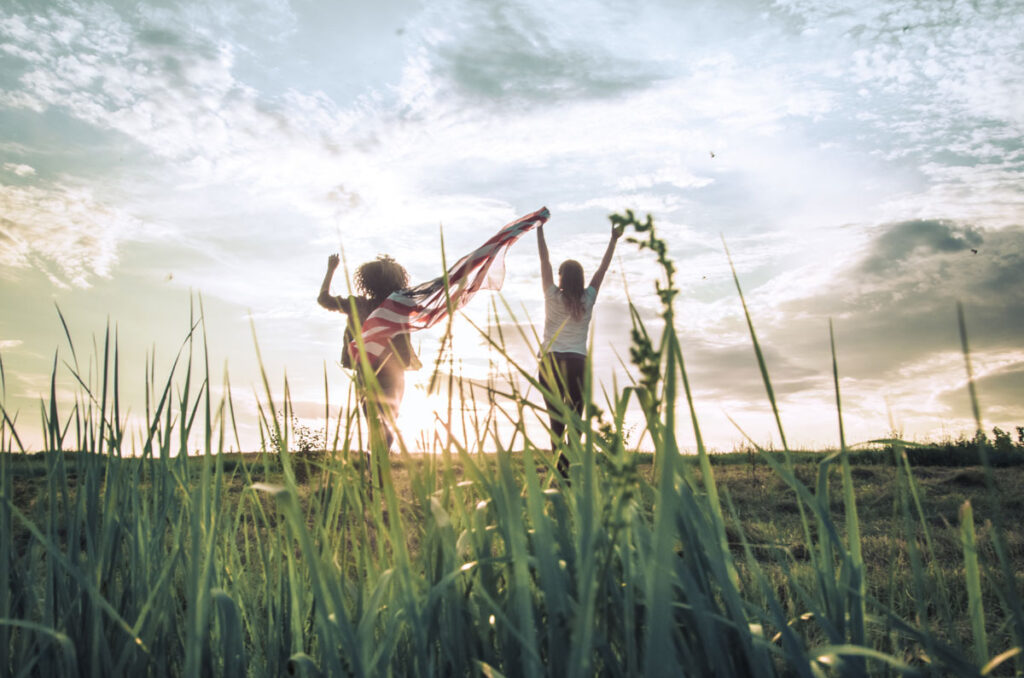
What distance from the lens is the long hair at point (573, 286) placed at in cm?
677

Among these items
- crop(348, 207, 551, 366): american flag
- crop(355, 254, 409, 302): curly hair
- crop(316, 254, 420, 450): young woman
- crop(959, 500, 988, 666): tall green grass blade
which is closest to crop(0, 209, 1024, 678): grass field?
crop(959, 500, 988, 666): tall green grass blade

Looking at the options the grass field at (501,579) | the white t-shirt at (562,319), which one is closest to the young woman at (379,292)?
the white t-shirt at (562,319)

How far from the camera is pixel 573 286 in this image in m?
6.97

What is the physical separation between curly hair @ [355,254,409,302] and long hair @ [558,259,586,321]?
1.74m

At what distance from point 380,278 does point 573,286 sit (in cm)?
208

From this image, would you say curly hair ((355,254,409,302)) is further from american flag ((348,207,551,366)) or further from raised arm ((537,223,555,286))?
american flag ((348,207,551,366))

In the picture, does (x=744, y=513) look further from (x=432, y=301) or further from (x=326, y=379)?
(x=326, y=379)

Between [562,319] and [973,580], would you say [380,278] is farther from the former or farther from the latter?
[973,580]

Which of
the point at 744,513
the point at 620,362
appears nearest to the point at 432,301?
the point at 744,513

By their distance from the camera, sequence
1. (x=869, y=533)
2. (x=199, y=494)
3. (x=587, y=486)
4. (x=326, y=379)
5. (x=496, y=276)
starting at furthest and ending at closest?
(x=496, y=276), (x=869, y=533), (x=326, y=379), (x=199, y=494), (x=587, y=486)

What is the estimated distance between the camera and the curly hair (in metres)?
7.17

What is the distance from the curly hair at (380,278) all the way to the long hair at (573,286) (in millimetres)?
1741

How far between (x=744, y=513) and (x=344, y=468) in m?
4.14

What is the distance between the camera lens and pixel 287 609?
52.6 inches
